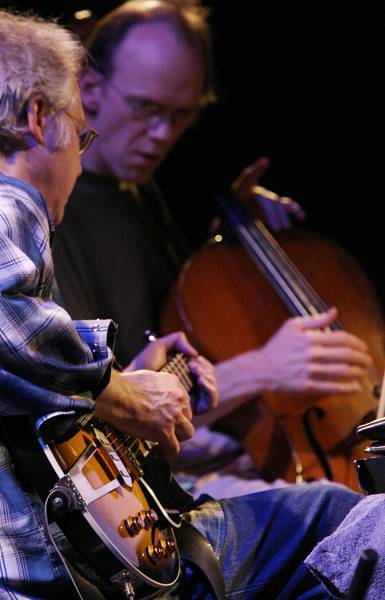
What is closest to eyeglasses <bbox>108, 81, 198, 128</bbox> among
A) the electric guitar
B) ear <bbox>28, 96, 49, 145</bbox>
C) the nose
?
the nose

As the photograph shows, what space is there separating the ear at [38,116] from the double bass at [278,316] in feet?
3.26

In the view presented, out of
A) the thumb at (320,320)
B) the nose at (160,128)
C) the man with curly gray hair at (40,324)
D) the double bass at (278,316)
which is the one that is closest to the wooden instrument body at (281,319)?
the double bass at (278,316)

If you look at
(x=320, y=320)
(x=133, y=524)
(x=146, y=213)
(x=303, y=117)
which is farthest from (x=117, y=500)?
(x=303, y=117)

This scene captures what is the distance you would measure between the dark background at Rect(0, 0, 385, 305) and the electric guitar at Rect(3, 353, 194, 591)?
1881 mm

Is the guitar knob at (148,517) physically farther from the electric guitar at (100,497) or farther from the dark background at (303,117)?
the dark background at (303,117)

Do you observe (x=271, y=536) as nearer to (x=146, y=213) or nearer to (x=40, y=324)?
(x=40, y=324)

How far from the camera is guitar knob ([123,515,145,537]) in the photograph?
4.83ft

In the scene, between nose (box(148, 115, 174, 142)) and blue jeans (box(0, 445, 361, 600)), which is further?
nose (box(148, 115, 174, 142))

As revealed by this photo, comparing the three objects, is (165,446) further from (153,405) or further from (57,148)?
(57,148)

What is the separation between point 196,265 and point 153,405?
3.40 ft

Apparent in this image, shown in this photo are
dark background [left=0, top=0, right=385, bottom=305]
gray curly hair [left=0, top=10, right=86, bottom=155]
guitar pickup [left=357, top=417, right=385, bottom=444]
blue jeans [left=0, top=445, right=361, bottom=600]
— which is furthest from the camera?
dark background [left=0, top=0, right=385, bottom=305]

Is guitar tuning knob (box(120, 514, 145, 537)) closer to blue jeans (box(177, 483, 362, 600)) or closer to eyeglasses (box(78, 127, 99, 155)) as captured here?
blue jeans (box(177, 483, 362, 600))

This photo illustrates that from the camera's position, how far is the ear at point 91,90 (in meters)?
2.73

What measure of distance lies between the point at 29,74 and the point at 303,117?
2.11 m
